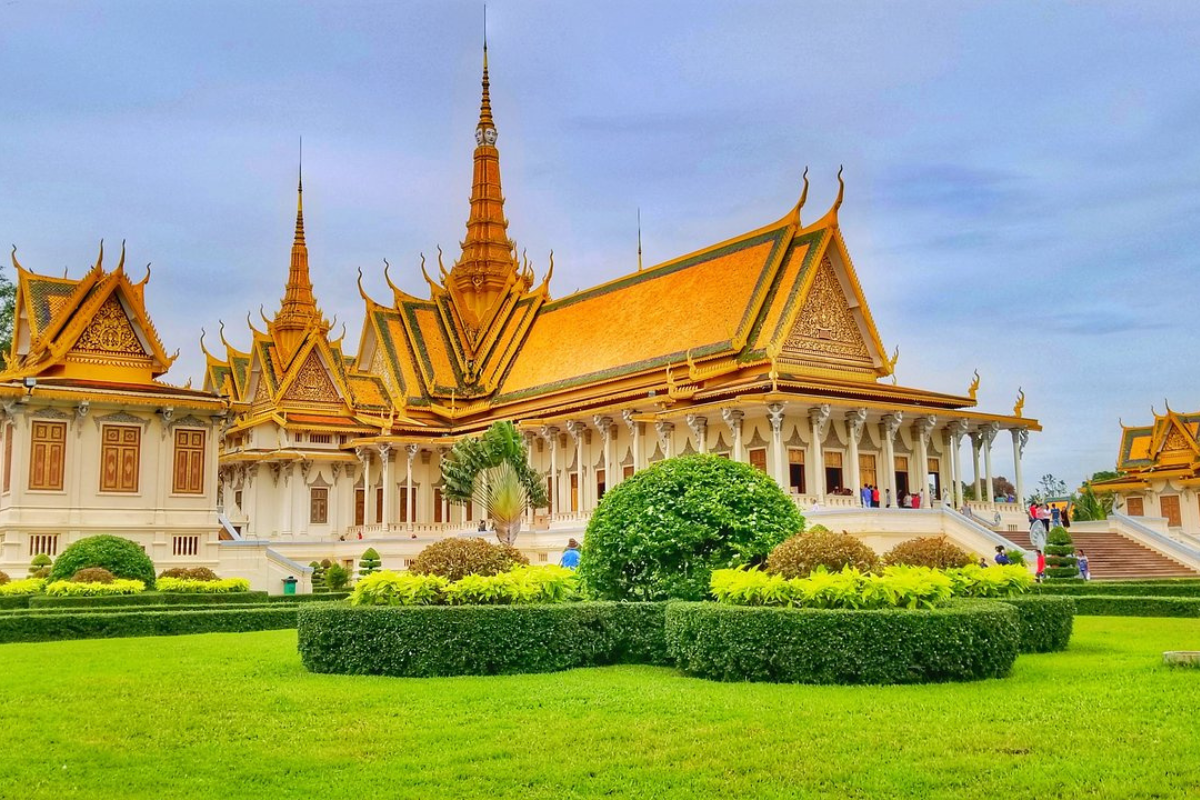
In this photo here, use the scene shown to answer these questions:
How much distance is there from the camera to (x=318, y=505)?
41500mm

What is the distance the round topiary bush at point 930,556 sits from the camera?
43.8ft

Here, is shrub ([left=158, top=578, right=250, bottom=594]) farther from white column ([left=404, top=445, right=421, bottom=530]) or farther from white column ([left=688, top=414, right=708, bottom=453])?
white column ([left=404, top=445, right=421, bottom=530])

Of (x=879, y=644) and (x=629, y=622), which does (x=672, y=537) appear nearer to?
(x=629, y=622)

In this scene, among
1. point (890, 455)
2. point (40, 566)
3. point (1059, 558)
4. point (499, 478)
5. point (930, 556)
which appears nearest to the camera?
point (930, 556)

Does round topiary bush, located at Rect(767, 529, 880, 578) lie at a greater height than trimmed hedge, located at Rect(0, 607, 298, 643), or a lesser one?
greater

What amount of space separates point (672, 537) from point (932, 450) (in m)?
24.4

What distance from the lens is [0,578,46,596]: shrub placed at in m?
20.4

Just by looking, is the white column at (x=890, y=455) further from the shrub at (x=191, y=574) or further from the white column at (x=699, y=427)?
the shrub at (x=191, y=574)

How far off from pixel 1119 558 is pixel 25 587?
2383 centimetres

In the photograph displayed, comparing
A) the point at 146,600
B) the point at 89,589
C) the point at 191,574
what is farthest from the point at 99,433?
the point at 146,600

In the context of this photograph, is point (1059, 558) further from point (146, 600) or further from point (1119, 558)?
point (146, 600)

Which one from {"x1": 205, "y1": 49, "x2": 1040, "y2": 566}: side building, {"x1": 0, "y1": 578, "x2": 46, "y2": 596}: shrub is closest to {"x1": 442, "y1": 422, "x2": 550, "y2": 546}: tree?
{"x1": 205, "y1": 49, "x2": 1040, "y2": 566}: side building

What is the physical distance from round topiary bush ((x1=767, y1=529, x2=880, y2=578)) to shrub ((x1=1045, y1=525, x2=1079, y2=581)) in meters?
13.5

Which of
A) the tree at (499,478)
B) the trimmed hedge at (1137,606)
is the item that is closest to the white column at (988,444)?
the tree at (499,478)
